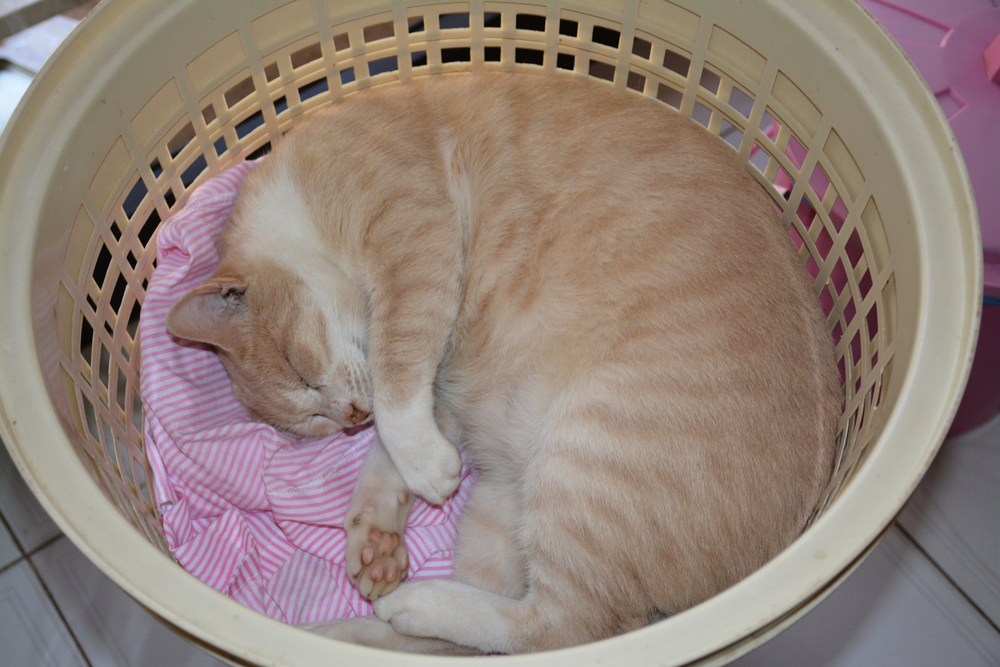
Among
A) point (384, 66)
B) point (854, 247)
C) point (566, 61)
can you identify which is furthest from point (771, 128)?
point (384, 66)

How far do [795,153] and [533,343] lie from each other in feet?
2.85

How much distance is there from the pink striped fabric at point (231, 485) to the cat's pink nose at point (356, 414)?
241mm

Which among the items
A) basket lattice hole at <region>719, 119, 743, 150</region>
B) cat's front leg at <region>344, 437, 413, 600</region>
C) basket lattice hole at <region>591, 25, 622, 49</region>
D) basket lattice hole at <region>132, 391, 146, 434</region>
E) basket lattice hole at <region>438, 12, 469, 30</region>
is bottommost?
cat's front leg at <region>344, 437, 413, 600</region>

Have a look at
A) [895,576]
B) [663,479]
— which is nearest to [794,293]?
[663,479]

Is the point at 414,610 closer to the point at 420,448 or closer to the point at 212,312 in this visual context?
the point at 420,448

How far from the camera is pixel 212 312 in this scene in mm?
1584

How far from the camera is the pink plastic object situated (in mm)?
1718

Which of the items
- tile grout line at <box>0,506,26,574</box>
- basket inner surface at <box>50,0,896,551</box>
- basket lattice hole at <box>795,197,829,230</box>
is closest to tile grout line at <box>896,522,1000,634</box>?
basket inner surface at <box>50,0,896,551</box>

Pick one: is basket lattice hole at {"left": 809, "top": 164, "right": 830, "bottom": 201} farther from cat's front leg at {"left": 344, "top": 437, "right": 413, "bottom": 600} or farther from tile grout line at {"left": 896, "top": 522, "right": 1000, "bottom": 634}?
cat's front leg at {"left": 344, "top": 437, "right": 413, "bottom": 600}

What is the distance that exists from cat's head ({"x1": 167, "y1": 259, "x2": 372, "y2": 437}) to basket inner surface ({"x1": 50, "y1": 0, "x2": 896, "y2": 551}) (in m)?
0.25

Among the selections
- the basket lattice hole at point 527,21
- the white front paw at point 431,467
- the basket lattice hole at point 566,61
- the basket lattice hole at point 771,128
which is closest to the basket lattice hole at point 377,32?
the basket lattice hole at point 527,21

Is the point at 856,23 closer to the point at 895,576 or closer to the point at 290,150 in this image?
the point at 290,150

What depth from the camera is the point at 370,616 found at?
169 cm

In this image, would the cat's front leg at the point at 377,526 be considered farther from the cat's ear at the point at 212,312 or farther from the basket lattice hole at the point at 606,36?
the basket lattice hole at the point at 606,36
